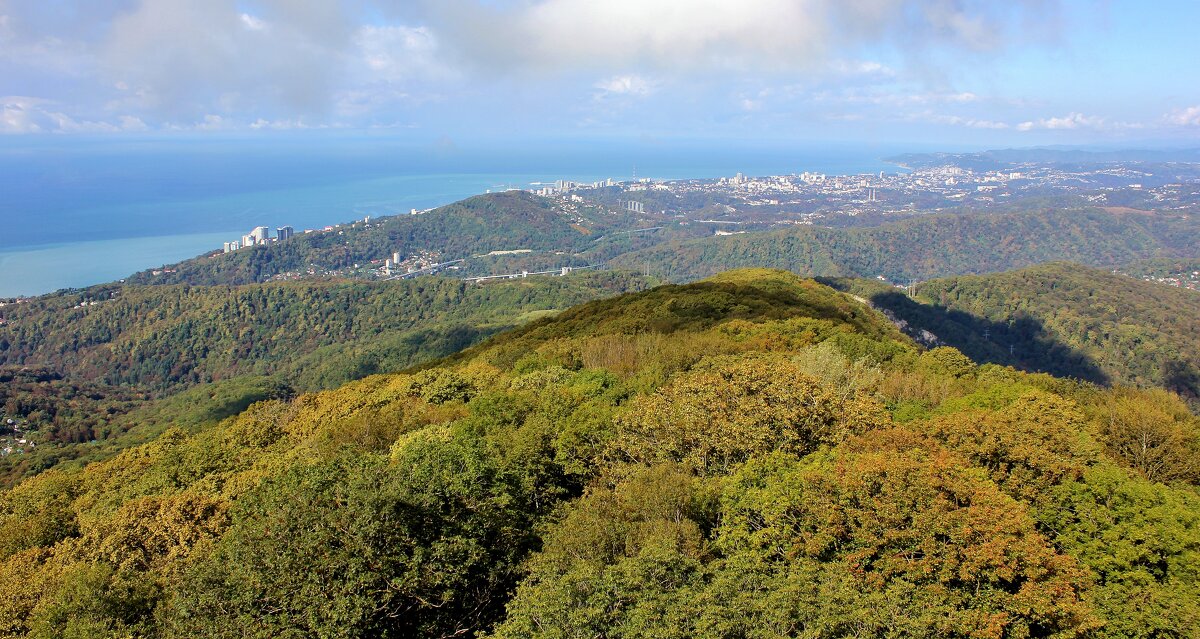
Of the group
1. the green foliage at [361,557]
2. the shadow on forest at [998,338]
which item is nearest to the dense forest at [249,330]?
the shadow on forest at [998,338]

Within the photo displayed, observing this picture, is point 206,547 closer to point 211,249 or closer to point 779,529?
point 779,529

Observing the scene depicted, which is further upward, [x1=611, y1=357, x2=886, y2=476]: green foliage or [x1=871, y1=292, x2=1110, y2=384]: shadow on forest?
[x1=611, y1=357, x2=886, y2=476]: green foliage

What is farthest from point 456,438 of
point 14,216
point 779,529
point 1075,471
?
point 14,216

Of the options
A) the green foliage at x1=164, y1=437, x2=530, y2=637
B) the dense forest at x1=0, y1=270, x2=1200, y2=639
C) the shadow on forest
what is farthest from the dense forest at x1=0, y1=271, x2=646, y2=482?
the green foliage at x1=164, y1=437, x2=530, y2=637

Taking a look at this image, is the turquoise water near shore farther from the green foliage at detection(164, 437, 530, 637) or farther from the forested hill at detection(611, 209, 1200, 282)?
the green foliage at detection(164, 437, 530, 637)

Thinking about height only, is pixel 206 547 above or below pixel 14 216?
below

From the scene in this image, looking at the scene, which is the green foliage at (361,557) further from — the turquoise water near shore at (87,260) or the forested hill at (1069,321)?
the turquoise water near shore at (87,260)

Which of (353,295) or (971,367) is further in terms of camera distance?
(353,295)
